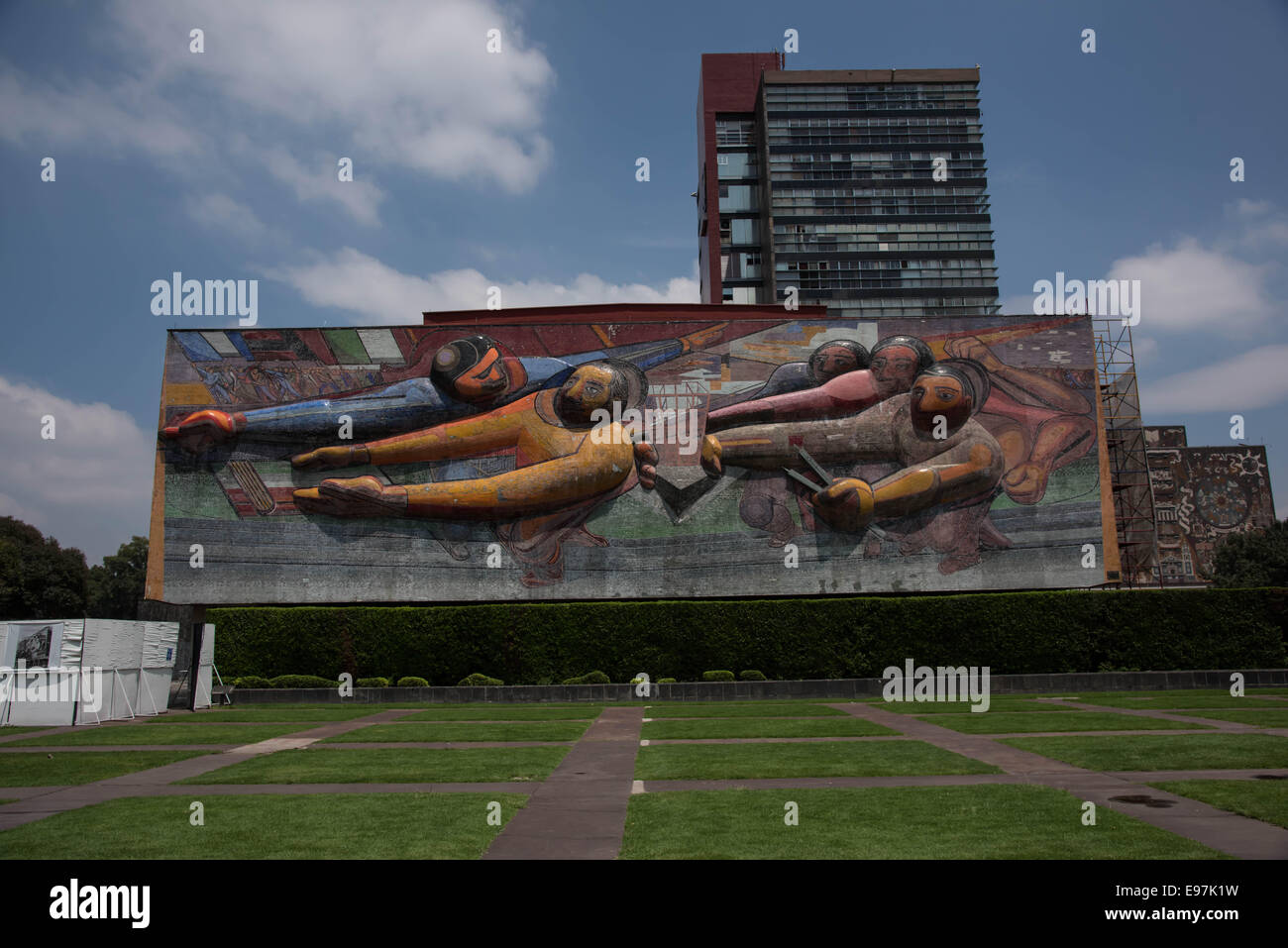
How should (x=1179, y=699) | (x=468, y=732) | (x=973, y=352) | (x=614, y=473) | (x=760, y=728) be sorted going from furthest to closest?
1. (x=973, y=352)
2. (x=614, y=473)
3. (x=1179, y=699)
4. (x=468, y=732)
5. (x=760, y=728)

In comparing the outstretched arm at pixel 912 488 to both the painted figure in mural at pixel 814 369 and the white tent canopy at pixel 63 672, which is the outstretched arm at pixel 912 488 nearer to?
the painted figure in mural at pixel 814 369

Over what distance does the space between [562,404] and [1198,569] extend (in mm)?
59610

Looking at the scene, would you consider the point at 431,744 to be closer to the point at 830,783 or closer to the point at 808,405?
the point at 830,783

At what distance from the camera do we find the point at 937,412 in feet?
105

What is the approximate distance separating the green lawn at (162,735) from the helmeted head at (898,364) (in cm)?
2283

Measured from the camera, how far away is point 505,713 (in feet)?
70.8

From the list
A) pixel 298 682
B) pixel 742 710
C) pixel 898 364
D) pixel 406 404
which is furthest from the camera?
pixel 898 364

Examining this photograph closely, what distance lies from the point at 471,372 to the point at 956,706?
774 inches

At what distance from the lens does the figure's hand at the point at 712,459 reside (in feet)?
104

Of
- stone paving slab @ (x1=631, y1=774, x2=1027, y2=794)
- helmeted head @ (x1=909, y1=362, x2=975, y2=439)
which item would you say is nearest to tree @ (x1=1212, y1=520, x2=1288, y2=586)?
helmeted head @ (x1=909, y1=362, x2=975, y2=439)

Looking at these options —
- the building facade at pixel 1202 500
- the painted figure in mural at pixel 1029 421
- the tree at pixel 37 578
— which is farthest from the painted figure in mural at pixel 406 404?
the building facade at pixel 1202 500

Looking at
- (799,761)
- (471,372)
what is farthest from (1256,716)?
(471,372)
